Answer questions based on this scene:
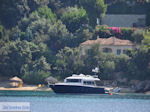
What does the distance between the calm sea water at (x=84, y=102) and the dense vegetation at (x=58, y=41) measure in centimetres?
1077

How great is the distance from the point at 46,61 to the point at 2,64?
5881mm

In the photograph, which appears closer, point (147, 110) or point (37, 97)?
point (147, 110)

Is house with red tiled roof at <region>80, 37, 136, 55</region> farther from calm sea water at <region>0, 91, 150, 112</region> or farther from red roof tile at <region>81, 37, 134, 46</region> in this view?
calm sea water at <region>0, 91, 150, 112</region>

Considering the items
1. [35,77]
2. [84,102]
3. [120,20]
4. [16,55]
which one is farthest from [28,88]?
[120,20]

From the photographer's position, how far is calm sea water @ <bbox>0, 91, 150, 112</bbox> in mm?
65750

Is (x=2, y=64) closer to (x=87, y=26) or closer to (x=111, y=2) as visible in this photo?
(x=87, y=26)

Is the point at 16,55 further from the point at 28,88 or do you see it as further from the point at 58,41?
the point at 58,41

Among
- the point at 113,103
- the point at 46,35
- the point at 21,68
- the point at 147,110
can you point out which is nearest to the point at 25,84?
the point at 21,68

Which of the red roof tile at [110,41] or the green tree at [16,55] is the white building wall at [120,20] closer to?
the red roof tile at [110,41]

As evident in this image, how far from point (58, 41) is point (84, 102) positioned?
34415 millimetres

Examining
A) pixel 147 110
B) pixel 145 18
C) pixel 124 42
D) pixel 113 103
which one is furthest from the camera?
pixel 145 18

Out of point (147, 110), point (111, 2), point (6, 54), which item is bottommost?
point (147, 110)

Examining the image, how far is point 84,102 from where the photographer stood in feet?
246

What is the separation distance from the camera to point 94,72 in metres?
97.2
